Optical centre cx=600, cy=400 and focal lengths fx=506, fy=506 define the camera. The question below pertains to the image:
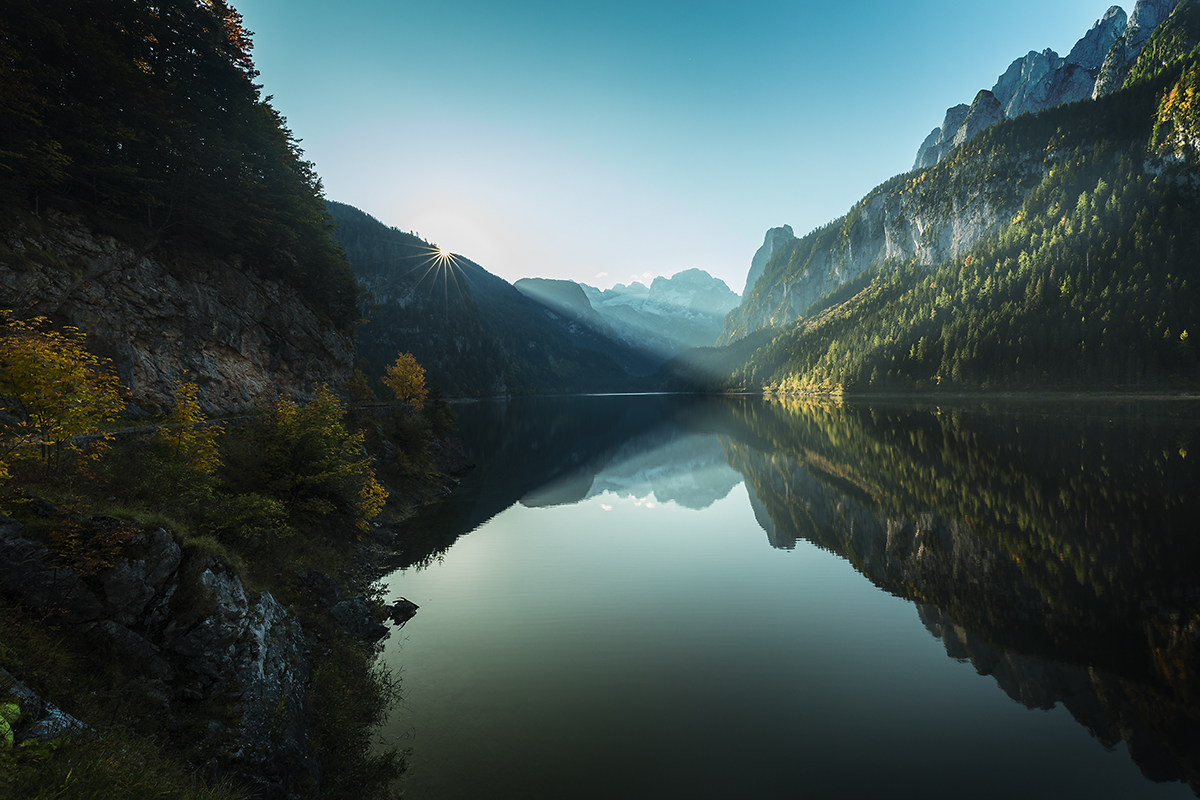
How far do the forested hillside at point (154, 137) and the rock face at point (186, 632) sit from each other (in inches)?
1025

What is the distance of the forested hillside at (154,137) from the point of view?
2542cm

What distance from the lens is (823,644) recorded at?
16078 mm

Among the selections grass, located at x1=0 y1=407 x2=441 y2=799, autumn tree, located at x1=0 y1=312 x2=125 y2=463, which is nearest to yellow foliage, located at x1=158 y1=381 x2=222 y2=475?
grass, located at x1=0 y1=407 x2=441 y2=799

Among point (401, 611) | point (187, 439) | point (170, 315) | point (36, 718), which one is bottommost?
point (401, 611)

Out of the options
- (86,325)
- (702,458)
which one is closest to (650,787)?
(86,325)

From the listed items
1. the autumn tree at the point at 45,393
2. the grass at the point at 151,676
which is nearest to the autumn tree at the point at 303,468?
the grass at the point at 151,676

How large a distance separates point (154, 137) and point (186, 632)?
35292 millimetres

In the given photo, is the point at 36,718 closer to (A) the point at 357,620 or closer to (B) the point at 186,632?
(B) the point at 186,632

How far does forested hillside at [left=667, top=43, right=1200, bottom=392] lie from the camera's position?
11788cm

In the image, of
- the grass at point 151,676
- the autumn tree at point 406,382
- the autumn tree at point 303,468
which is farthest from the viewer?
the autumn tree at point 406,382

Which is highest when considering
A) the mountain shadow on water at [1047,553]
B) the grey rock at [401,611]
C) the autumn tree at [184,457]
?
the autumn tree at [184,457]

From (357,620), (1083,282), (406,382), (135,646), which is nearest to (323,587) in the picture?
(357,620)

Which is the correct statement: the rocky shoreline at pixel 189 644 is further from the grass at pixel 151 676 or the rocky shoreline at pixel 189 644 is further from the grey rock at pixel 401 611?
the grey rock at pixel 401 611

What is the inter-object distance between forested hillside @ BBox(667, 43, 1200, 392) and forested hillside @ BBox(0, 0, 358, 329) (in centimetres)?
15899
